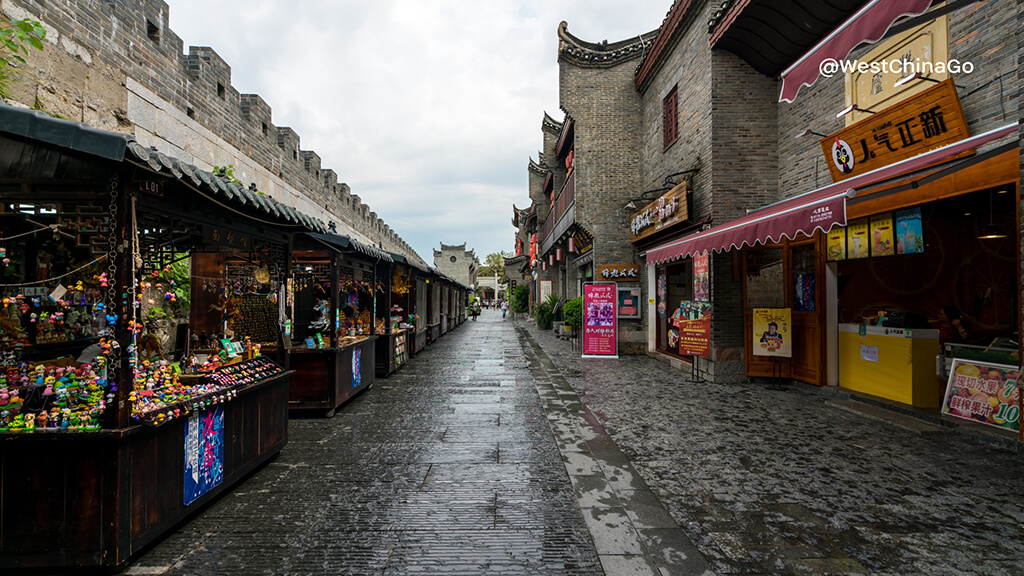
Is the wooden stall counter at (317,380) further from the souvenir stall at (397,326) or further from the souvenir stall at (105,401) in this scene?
the souvenir stall at (397,326)

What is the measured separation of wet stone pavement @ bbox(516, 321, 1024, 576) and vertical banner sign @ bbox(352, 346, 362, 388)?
4.13 meters

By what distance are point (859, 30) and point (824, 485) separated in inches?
173

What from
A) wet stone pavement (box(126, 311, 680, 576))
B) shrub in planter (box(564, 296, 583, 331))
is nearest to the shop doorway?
wet stone pavement (box(126, 311, 680, 576))

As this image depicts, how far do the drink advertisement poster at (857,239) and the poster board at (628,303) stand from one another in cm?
644

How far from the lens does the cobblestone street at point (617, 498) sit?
296cm

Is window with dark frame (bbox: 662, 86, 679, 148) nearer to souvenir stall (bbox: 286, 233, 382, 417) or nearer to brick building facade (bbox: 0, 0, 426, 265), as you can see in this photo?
souvenir stall (bbox: 286, 233, 382, 417)

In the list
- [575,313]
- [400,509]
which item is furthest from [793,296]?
[400,509]

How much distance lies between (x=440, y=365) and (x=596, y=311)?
471 cm

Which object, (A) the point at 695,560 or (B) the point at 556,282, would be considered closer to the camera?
(A) the point at 695,560

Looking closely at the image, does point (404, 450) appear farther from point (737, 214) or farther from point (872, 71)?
point (872, 71)

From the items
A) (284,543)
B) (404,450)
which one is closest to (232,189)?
(284,543)

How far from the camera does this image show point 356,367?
7.72 meters

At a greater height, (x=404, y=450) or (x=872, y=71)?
(x=872, y=71)

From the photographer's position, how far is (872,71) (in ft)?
21.9
